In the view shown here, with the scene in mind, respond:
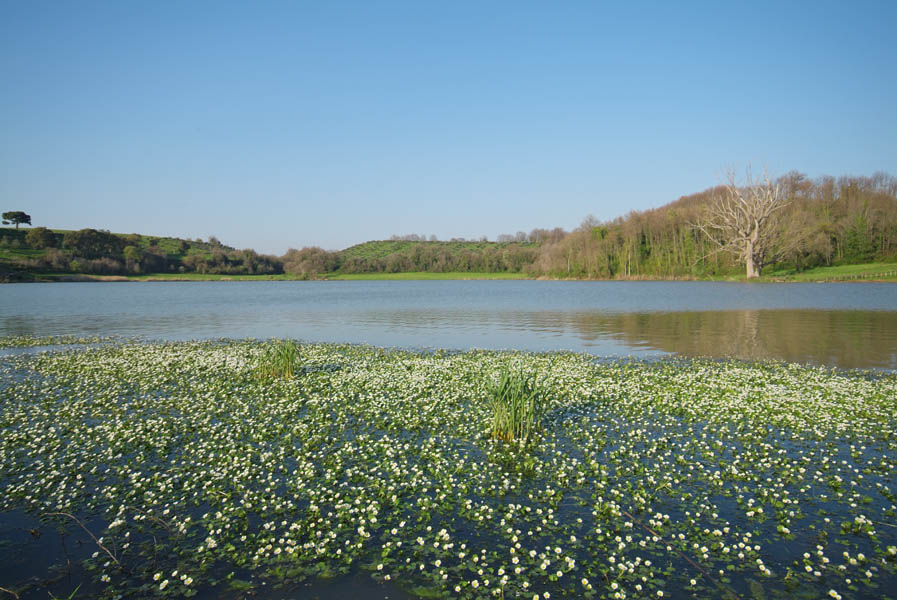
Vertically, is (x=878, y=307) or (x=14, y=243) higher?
(x=14, y=243)

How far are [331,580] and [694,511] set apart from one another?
18.8 ft

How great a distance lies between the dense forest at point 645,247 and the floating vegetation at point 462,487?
285 feet

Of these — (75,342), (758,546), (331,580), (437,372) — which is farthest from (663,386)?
(75,342)

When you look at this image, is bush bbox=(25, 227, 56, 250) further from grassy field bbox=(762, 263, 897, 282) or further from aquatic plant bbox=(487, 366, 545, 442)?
grassy field bbox=(762, 263, 897, 282)

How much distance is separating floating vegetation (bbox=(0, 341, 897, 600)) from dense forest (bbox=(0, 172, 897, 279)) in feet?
285

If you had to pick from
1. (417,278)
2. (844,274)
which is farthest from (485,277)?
(844,274)

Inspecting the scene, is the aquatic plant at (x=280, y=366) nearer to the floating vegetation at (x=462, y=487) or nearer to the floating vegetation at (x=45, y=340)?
the floating vegetation at (x=462, y=487)

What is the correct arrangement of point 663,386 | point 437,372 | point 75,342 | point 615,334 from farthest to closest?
point 615,334, point 75,342, point 437,372, point 663,386

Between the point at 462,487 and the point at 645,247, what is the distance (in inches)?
4628

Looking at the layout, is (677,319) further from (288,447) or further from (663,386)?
(288,447)

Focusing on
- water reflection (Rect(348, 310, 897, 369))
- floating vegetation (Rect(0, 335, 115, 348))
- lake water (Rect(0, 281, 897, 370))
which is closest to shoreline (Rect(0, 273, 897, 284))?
lake water (Rect(0, 281, 897, 370))

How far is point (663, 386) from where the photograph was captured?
1641 cm

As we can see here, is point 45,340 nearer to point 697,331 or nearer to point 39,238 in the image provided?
point 697,331

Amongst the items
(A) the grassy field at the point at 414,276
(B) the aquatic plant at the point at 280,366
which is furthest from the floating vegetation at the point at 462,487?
(A) the grassy field at the point at 414,276
